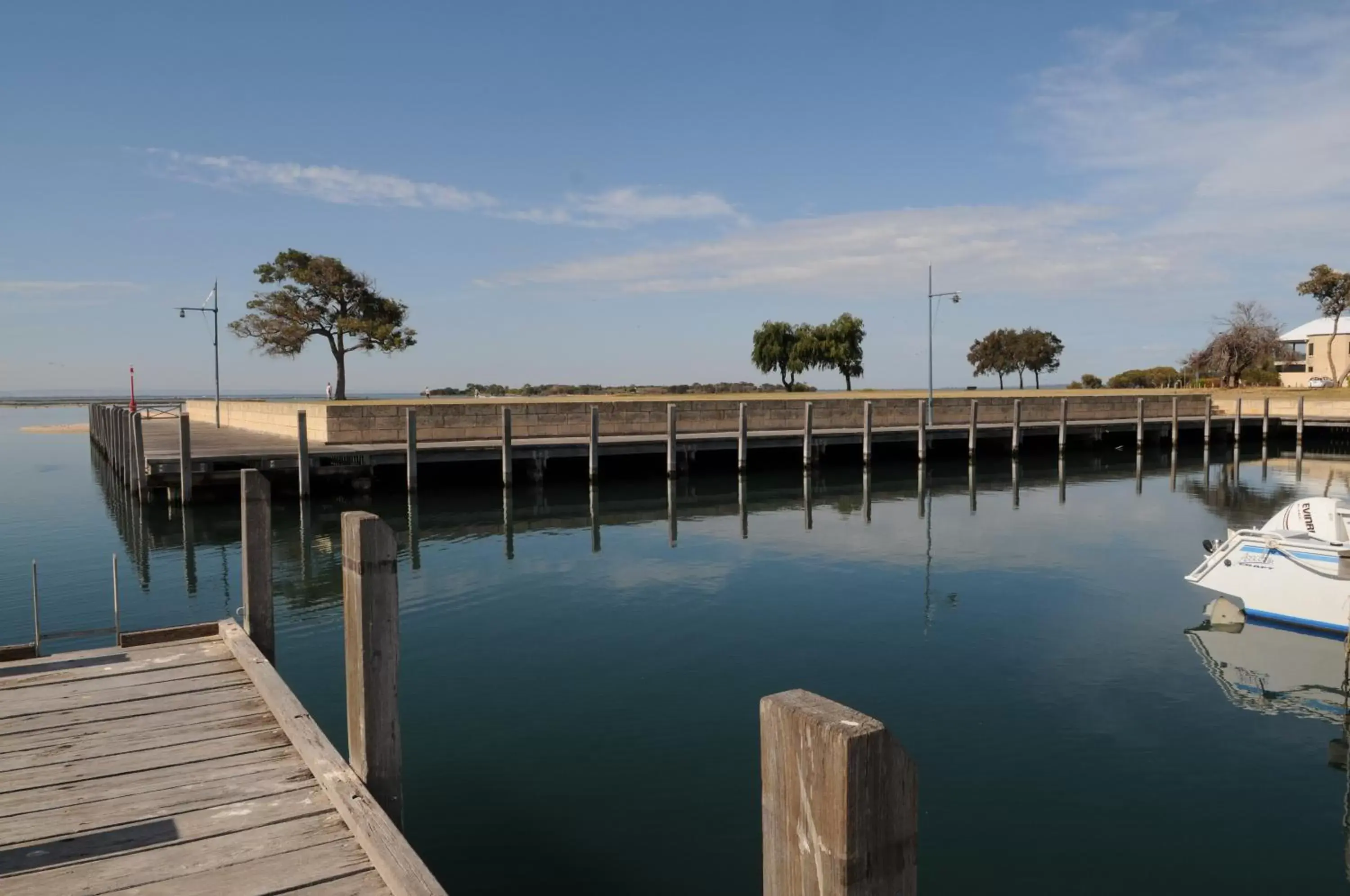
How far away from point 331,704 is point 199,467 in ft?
62.4

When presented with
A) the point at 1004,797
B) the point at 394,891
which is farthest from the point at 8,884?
the point at 1004,797

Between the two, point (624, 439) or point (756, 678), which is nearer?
point (756, 678)

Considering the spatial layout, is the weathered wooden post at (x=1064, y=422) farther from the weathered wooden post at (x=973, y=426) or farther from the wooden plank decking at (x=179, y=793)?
the wooden plank decking at (x=179, y=793)

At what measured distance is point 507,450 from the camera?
3078 cm

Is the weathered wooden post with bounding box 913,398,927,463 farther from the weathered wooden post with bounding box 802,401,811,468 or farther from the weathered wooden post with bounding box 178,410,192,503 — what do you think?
the weathered wooden post with bounding box 178,410,192,503

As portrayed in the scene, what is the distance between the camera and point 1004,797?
28.7 feet

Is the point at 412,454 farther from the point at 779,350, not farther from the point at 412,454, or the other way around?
the point at 779,350

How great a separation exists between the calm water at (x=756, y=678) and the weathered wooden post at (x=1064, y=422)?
17.1 metres

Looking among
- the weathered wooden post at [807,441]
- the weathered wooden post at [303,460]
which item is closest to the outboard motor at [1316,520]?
the weathered wooden post at [807,441]

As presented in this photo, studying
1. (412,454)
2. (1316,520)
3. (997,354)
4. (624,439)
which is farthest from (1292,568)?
(997,354)

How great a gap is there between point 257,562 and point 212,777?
110 inches

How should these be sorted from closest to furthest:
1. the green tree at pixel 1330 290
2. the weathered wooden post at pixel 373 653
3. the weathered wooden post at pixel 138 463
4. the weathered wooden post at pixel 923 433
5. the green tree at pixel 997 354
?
the weathered wooden post at pixel 373 653 < the weathered wooden post at pixel 138 463 < the weathered wooden post at pixel 923 433 < the green tree at pixel 1330 290 < the green tree at pixel 997 354

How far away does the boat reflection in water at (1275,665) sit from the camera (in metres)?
11.6

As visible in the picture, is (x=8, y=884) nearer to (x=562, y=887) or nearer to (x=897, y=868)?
(x=562, y=887)
